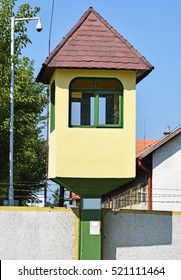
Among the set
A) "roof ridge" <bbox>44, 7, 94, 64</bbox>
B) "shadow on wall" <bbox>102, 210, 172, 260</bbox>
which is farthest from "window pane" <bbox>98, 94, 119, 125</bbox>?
"shadow on wall" <bbox>102, 210, 172, 260</bbox>

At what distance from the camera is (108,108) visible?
14992 millimetres

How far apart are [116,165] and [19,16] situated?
31.4 feet

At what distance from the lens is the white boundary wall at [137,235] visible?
15.5 metres

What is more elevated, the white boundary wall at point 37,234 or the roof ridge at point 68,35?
the roof ridge at point 68,35

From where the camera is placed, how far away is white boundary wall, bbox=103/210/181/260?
15516mm

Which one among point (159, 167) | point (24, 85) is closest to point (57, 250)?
point (24, 85)

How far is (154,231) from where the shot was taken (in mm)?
15703

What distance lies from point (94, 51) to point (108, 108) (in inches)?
46.7

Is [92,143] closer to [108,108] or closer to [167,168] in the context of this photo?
[108,108]

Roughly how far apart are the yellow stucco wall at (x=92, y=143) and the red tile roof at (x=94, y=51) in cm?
19

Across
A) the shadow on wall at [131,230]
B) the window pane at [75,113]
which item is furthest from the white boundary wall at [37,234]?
the window pane at [75,113]

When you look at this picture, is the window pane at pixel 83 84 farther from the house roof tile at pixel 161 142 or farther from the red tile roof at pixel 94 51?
the house roof tile at pixel 161 142

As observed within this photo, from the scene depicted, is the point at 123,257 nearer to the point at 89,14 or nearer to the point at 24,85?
the point at 89,14

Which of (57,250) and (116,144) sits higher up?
(116,144)
